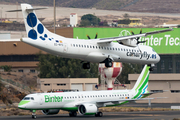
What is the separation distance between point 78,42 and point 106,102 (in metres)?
23.1

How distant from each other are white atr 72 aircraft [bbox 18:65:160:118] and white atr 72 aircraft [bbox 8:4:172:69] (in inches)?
522

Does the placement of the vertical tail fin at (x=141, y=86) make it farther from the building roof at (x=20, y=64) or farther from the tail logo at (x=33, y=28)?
the building roof at (x=20, y=64)

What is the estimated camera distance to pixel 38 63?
144875 mm

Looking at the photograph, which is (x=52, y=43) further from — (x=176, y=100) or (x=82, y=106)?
(x=176, y=100)

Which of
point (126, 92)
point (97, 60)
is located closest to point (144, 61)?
point (97, 60)

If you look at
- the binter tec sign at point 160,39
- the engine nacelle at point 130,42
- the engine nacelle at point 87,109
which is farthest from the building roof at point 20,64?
the engine nacelle at point 130,42

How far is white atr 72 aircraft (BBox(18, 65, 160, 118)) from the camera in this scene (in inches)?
2383

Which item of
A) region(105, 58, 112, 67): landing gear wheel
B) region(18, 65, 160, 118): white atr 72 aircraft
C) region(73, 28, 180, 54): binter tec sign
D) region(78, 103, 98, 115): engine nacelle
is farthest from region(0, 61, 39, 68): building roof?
region(105, 58, 112, 67): landing gear wheel

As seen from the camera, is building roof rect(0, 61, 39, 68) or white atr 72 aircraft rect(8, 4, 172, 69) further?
building roof rect(0, 61, 39, 68)

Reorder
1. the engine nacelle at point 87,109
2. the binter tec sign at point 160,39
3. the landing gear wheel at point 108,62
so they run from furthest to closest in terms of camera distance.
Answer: the binter tec sign at point 160,39
the engine nacelle at point 87,109
the landing gear wheel at point 108,62

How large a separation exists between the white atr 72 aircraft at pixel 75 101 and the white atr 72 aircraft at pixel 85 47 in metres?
13.3

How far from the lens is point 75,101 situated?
65125 mm

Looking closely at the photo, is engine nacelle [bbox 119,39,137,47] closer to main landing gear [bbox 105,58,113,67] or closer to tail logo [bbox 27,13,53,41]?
main landing gear [bbox 105,58,113,67]

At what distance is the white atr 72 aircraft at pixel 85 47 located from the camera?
148 ft
